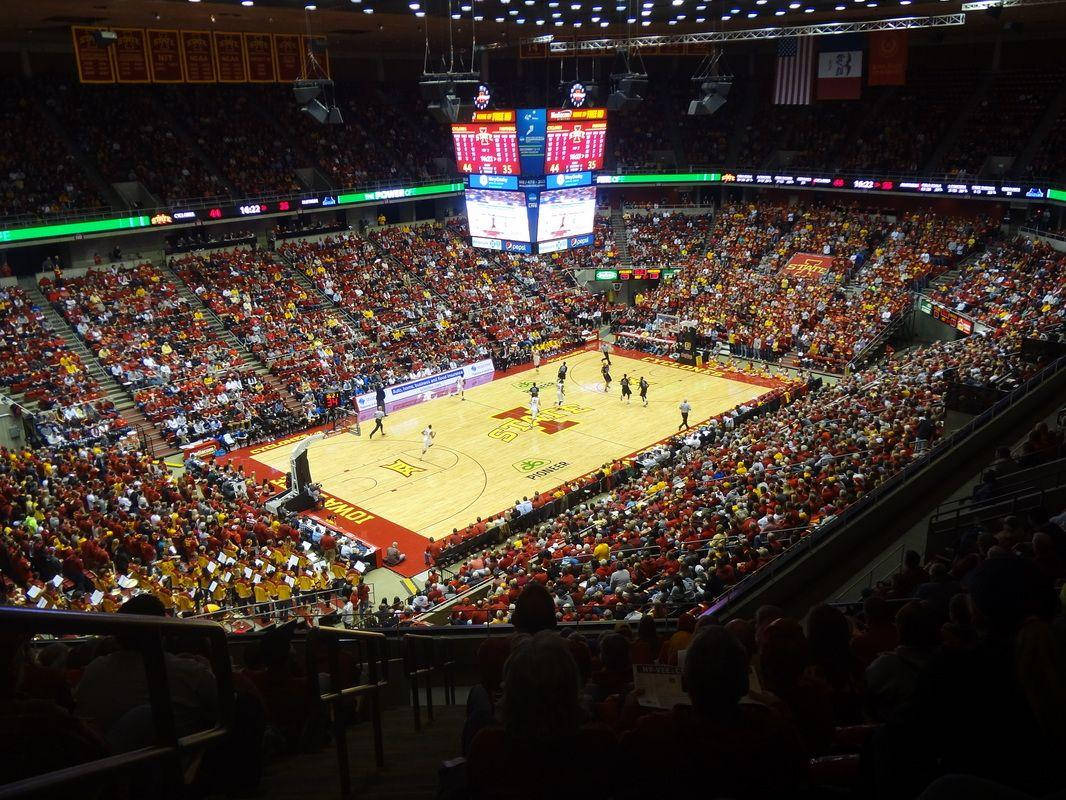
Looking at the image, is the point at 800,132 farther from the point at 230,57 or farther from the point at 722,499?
the point at 722,499

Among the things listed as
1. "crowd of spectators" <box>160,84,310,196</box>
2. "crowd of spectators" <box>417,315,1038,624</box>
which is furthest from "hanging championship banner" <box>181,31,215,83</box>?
"crowd of spectators" <box>417,315,1038,624</box>

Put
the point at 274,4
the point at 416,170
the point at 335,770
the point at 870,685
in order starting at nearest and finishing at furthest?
1. the point at 870,685
2. the point at 335,770
3. the point at 274,4
4. the point at 416,170

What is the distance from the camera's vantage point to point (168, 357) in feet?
99.3

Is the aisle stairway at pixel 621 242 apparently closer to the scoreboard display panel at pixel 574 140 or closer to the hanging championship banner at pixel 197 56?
the scoreboard display panel at pixel 574 140

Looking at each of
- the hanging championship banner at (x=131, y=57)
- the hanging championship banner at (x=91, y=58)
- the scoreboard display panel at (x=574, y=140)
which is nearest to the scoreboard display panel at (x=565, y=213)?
the scoreboard display panel at (x=574, y=140)

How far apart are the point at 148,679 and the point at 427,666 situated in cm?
567

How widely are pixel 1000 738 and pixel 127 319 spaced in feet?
108

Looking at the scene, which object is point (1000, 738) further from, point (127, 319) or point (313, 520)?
point (127, 319)

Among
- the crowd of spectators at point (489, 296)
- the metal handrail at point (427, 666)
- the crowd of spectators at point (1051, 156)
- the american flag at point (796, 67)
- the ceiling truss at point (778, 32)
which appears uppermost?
the ceiling truss at point (778, 32)

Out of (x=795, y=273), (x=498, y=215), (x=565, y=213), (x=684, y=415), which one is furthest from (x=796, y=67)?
(x=684, y=415)

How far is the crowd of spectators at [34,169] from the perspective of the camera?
101 feet

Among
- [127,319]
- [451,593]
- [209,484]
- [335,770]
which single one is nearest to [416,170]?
[127,319]

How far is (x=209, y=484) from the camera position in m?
22.3

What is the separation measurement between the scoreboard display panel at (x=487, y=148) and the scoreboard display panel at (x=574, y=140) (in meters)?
1.19
